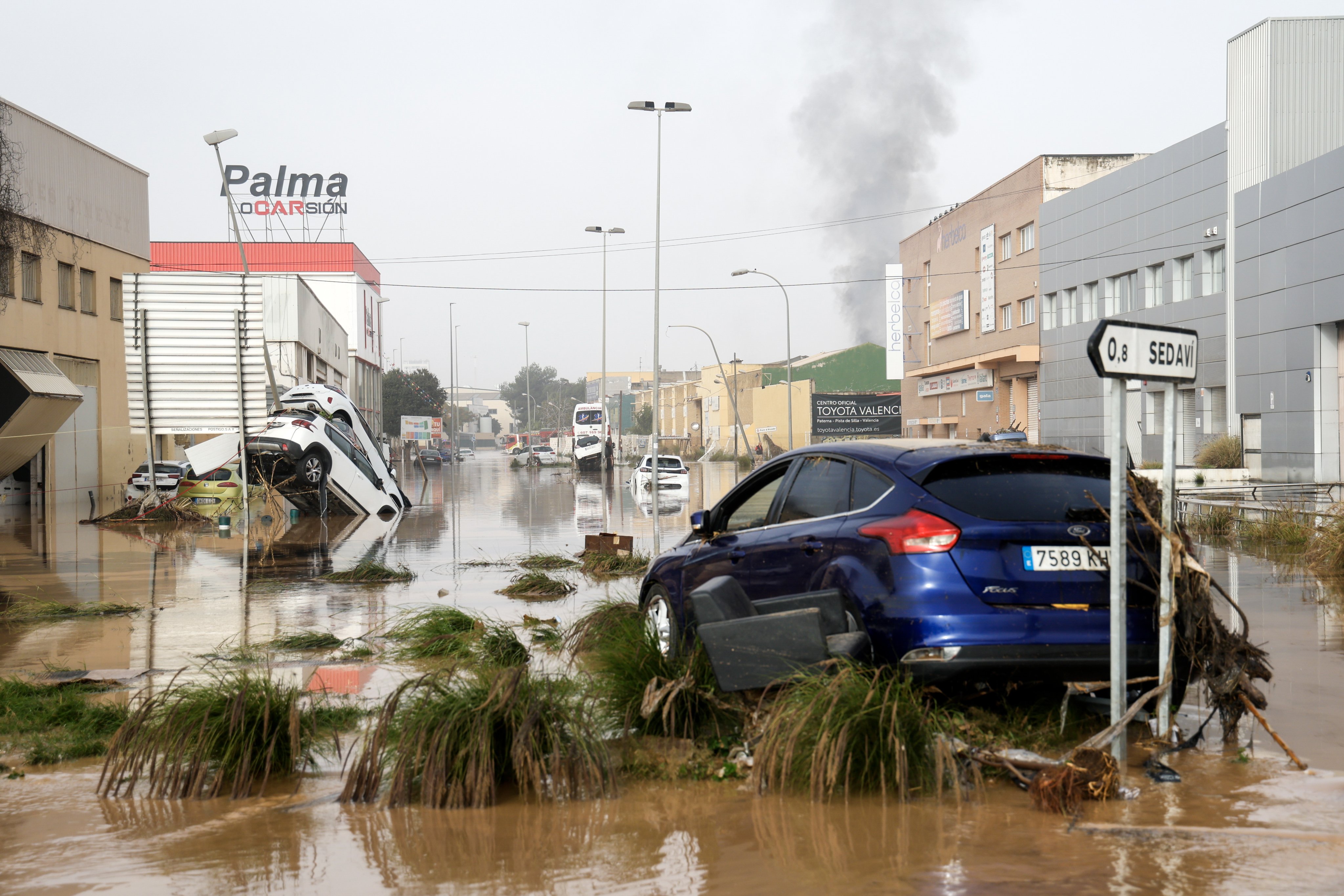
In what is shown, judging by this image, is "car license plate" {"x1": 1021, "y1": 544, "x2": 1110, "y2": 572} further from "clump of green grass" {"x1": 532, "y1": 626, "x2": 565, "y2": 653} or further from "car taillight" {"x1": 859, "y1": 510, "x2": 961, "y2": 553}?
"clump of green grass" {"x1": 532, "y1": 626, "x2": 565, "y2": 653}

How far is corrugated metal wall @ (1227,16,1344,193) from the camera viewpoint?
94.4 ft

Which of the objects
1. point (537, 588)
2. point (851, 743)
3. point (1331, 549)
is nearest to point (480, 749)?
point (851, 743)

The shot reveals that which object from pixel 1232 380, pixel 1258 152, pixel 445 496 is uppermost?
pixel 1258 152

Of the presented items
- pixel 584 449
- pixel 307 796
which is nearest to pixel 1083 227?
pixel 584 449

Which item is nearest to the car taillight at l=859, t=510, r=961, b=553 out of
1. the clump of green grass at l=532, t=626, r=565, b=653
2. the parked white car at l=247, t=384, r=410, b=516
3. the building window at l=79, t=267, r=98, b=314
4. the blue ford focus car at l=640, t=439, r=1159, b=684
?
the blue ford focus car at l=640, t=439, r=1159, b=684

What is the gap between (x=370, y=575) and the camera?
42.7 ft

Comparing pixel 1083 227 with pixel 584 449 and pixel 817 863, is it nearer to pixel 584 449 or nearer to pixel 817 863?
pixel 584 449

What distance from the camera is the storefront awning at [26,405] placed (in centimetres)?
2477

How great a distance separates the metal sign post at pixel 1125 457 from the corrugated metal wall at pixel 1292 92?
91.5ft

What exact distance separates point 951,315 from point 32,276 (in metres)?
40.1

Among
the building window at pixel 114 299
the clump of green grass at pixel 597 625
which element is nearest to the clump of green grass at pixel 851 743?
the clump of green grass at pixel 597 625

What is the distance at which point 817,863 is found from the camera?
382 centimetres

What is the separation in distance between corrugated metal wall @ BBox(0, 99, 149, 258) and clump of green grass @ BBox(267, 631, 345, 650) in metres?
23.6

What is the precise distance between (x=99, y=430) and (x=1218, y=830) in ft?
111
